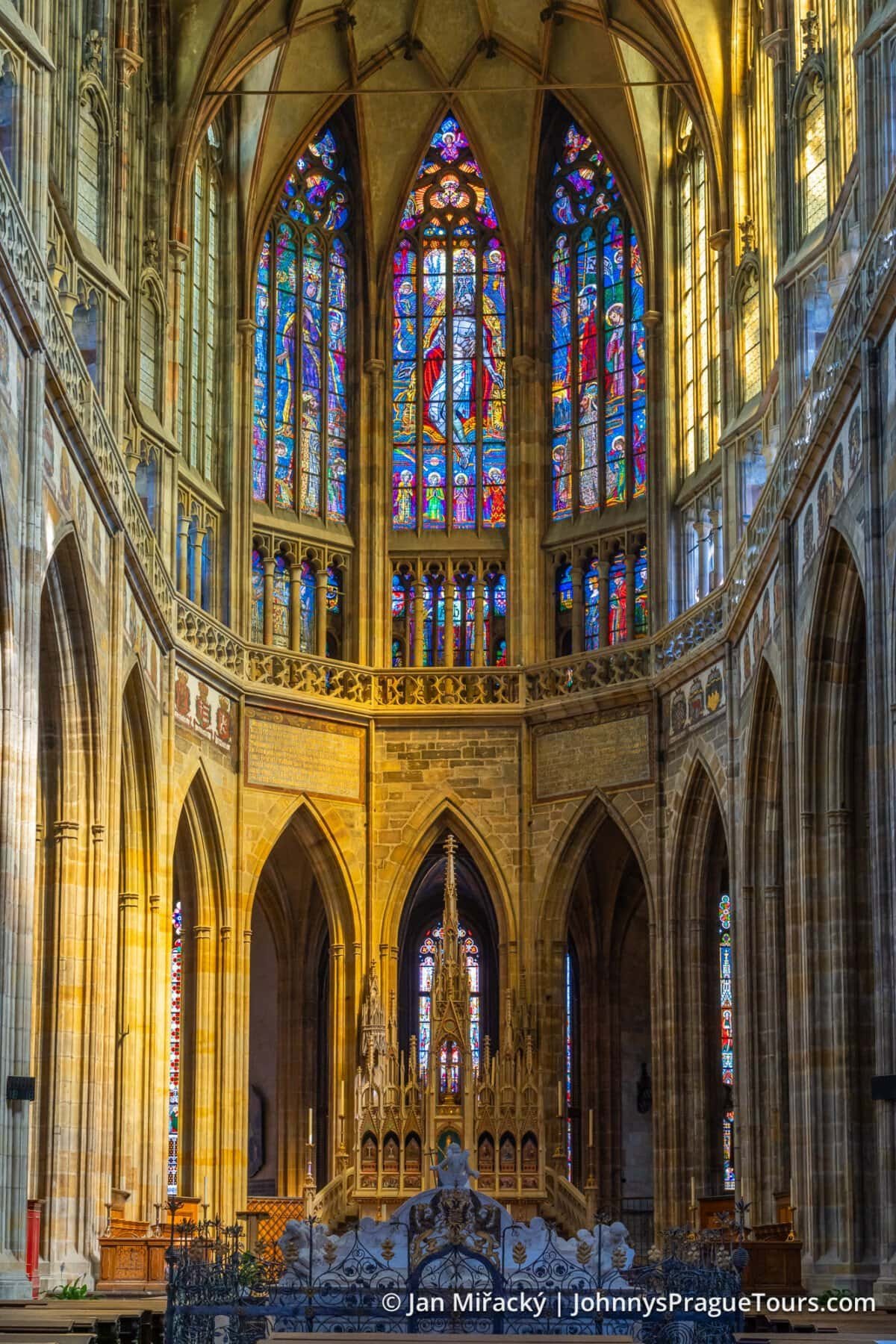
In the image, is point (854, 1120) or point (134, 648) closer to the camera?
point (854, 1120)

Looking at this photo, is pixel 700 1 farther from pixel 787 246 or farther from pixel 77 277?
pixel 77 277

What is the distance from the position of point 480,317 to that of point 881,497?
59.0ft

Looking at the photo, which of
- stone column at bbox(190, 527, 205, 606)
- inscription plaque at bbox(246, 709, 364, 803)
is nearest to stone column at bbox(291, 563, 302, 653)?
inscription plaque at bbox(246, 709, 364, 803)

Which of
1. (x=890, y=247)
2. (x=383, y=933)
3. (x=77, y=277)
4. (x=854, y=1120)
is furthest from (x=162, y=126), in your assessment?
(x=854, y=1120)

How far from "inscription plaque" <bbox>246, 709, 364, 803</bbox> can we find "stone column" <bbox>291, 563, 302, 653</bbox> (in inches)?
57.1

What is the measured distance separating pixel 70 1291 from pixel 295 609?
1546 cm

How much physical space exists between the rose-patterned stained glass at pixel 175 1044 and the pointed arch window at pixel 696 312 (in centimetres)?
1078

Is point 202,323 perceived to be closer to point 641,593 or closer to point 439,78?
point 439,78

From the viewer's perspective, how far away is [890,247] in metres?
22.4

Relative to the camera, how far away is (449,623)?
38344mm

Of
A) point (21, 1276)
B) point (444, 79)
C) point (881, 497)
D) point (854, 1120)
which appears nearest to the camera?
point (21, 1276)

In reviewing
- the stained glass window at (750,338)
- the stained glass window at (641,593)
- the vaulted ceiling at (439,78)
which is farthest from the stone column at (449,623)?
the stained glass window at (750,338)

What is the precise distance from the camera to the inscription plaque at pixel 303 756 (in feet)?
119

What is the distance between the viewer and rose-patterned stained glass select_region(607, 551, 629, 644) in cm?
3719
